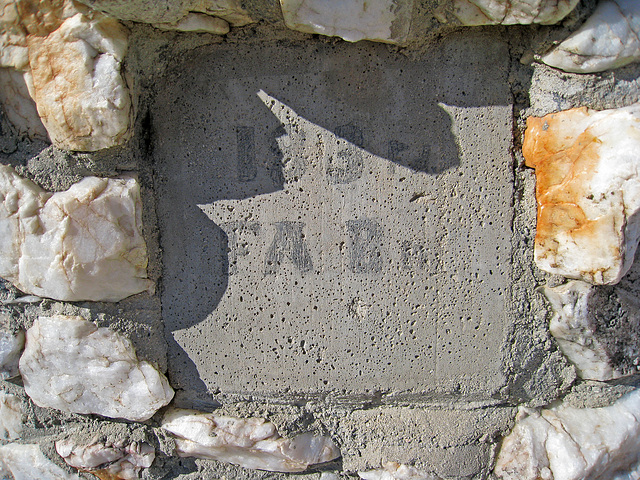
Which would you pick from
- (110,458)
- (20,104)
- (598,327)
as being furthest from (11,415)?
(598,327)

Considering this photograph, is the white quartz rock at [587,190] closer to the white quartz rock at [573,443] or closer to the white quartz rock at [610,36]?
the white quartz rock at [610,36]

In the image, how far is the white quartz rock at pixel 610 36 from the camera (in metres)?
1.34

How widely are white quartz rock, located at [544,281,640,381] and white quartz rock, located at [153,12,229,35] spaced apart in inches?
55.1

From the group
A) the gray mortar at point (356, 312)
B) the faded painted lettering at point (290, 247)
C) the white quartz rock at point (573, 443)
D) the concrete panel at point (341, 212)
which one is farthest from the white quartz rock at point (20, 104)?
the white quartz rock at point (573, 443)

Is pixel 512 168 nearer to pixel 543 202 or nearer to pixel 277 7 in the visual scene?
pixel 543 202

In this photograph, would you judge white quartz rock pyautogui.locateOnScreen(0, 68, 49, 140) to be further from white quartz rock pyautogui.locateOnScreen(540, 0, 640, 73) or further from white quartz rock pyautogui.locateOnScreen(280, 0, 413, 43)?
white quartz rock pyautogui.locateOnScreen(540, 0, 640, 73)

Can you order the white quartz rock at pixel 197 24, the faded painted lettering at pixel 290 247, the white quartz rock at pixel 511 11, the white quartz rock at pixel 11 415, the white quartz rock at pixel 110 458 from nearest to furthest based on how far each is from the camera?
the white quartz rock at pixel 511 11
the white quartz rock at pixel 197 24
the faded painted lettering at pixel 290 247
the white quartz rock at pixel 110 458
the white quartz rock at pixel 11 415

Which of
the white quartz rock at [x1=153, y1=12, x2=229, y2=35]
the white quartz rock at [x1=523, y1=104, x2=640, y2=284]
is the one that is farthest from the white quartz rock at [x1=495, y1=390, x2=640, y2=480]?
the white quartz rock at [x1=153, y1=12, x2=229, y2=35]

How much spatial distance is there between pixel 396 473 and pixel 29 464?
4.77ft

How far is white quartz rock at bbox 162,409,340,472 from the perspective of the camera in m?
1.61

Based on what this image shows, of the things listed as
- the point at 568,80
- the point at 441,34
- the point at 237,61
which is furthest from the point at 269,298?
the point at 568,80

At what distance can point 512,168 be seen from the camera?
1.52m

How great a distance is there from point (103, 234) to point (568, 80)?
1605 mm

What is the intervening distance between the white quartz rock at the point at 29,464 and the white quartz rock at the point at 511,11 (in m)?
2.20
